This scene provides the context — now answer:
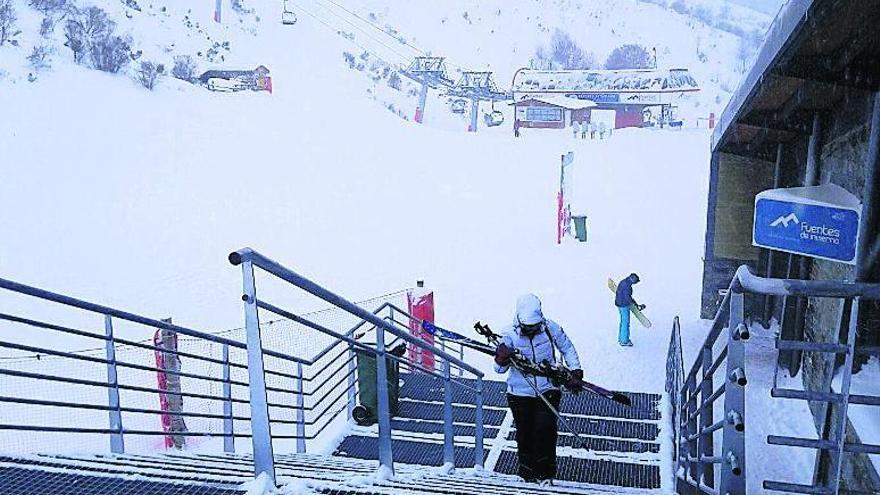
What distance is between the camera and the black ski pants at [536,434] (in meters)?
5.29

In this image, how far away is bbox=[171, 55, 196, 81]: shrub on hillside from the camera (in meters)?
36.0

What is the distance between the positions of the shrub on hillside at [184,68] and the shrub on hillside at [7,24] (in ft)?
22.1

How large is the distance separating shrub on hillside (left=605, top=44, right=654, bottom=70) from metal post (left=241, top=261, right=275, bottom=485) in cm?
9536

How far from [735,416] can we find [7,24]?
119 ft

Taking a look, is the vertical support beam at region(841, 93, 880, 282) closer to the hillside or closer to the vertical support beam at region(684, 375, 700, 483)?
the vertical support beam at region(684, 375, 700, 483)

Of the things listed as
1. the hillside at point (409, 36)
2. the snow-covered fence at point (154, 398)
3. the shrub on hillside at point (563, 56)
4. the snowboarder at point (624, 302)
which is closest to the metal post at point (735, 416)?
the snow-covered fence at point (154, 398)

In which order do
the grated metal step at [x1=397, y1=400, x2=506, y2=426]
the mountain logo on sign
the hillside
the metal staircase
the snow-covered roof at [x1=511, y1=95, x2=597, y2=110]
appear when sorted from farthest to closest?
the snow-covered roof at [x1=511, y1=95, x2=597, y2=110] → the hillside → the grated metal step at [x1=397, y1=400, x2=506, y2=426] → the mountain logo on sign → the metal staircase

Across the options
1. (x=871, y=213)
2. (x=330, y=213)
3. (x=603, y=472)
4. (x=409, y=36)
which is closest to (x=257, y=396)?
(x=603, y=472)

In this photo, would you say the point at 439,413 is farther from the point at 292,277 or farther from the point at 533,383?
the point at 292,277

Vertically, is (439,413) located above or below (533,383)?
below

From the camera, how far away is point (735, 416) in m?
2.55

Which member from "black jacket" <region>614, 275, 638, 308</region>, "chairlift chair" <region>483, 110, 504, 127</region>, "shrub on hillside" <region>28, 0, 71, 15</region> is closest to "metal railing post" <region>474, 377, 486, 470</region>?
"black jacket" <region>614, 275, 638, 308</region>

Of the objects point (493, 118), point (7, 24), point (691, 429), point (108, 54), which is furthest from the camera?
point (493, 118)

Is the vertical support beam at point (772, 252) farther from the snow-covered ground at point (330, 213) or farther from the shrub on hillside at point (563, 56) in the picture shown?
the shrub on hillside at point (563, 56)
